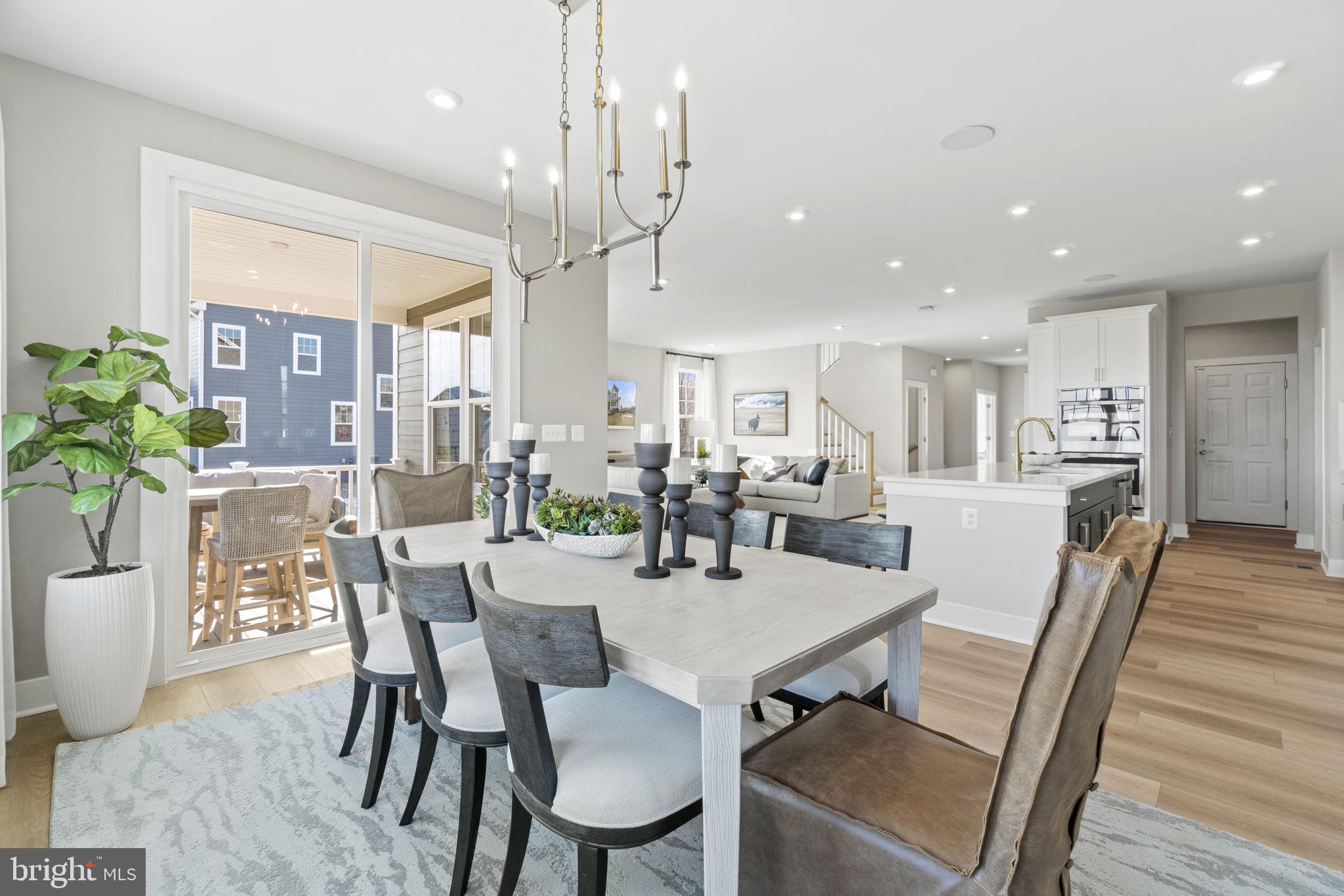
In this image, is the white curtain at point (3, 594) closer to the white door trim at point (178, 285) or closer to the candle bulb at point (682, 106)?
the white door trim at point (178, 285)

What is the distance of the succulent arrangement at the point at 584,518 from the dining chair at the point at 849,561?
52 centimetres

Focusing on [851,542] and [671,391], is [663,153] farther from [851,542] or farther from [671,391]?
[671,391]

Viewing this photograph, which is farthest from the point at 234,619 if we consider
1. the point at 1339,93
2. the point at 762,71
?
the point at 1339,93

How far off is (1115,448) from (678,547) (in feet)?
19.6

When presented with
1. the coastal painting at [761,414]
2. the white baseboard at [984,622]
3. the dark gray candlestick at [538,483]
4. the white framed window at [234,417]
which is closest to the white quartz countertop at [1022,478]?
the white baseboard at [984,622]

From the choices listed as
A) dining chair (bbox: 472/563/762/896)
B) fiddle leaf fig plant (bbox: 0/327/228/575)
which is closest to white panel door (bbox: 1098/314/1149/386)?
dining chair (bbox: 472/563/762/896)

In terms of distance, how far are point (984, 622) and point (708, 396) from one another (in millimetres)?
7661

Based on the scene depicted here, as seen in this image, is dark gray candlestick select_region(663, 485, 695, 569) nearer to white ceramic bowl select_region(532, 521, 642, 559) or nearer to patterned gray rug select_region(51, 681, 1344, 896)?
white ceramic bowl select_region(532, 521, 642, 559)

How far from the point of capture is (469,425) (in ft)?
12.4

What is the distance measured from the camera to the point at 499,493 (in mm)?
2189

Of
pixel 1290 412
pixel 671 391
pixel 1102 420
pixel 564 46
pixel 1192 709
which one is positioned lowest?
pixel 1192 709

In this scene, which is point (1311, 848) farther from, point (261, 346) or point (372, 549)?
point (261, 346)

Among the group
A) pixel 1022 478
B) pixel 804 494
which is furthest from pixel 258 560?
pixel 804 494

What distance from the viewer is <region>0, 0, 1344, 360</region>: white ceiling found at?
2.05 m
